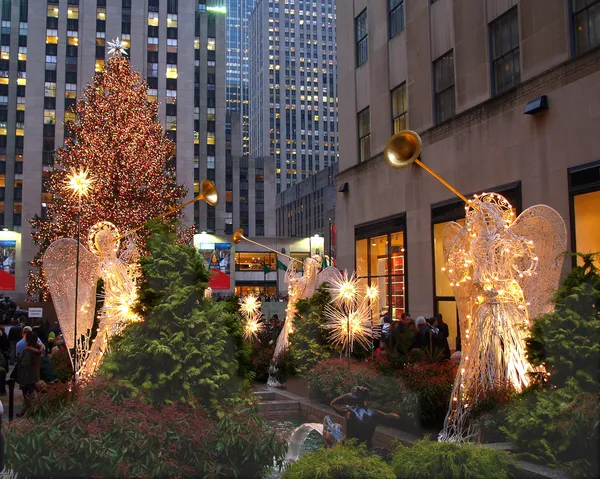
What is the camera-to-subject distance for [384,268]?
25906 mm

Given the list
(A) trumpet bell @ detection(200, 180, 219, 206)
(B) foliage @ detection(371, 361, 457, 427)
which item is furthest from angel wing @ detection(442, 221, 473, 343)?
(A) trumpet bell @ detection(200, 180, 219, 206)

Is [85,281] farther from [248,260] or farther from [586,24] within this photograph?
[248,260]

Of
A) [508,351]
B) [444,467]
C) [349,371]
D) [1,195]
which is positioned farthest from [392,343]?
[1,195]

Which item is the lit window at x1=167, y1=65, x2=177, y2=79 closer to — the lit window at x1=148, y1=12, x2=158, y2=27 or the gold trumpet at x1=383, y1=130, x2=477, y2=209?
the lit window at x1=148, y1=12, x2=158, y2=27

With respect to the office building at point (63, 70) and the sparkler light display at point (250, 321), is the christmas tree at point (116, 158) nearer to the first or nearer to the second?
the sparkler light display at point (250, 321)

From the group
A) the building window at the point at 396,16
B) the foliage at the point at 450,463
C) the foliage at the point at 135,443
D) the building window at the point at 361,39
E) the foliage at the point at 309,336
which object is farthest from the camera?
the building window at the point at 361,39

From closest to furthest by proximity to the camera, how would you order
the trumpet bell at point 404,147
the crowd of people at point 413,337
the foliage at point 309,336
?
the trumpet bell at point 404,147
the crowd of people at point 413,337
the foliage at point 309,336

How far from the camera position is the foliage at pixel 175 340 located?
7367mm

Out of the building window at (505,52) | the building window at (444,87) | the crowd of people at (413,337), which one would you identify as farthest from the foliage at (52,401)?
the building window at (444,87)

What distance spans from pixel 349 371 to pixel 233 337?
211 inches

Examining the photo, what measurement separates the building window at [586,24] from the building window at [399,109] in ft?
28.3

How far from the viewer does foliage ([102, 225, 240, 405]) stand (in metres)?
7.37

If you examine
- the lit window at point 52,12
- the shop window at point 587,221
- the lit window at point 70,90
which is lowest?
the shop window at point 587,221

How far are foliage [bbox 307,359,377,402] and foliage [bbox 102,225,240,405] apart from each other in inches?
185
